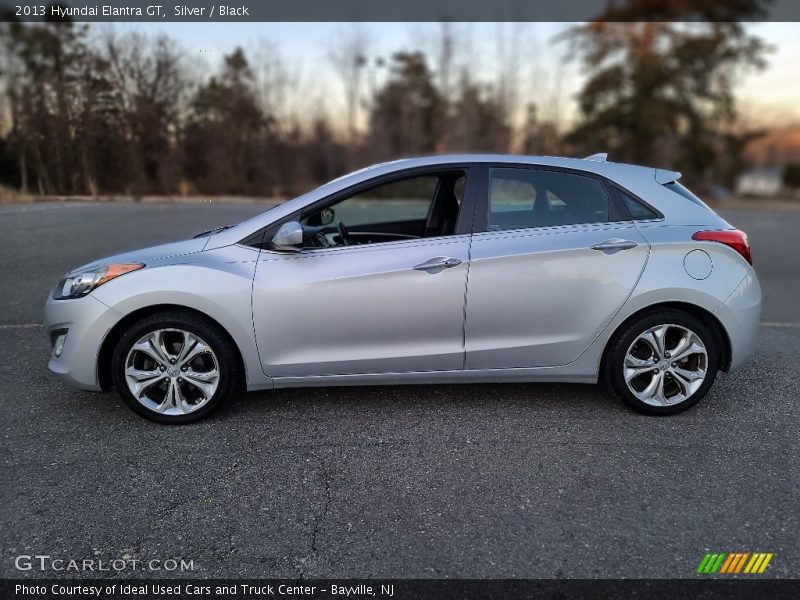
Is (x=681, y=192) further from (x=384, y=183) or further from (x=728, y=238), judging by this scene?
(x=384, y=183)

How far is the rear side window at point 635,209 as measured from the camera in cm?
383

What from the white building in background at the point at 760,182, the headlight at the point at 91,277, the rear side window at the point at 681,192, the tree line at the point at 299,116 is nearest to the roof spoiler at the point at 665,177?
the rear side window at the point at 681,192

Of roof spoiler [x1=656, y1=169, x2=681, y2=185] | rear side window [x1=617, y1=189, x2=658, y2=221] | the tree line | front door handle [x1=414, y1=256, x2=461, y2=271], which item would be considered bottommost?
front door handle [x1=414, y1=256, x2=461, y2=271]

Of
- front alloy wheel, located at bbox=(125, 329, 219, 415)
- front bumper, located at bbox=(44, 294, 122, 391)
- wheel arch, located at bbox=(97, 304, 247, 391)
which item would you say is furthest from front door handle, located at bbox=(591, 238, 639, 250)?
front bumper, located at bbox=(44, 294, 122, 391)

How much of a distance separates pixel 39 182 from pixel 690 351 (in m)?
6.27

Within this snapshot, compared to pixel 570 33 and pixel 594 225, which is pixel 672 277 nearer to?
pixel 594 225

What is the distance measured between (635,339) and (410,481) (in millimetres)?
1672

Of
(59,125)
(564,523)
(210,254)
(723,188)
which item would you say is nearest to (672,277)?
(564,523)

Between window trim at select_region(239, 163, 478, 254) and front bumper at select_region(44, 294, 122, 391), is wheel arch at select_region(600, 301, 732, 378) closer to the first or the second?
window trim at select_region(239, 163, 478, 254)

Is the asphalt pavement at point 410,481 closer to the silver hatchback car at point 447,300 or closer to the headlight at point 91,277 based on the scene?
the silver hatchback car at point 447,300

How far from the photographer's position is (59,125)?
6520 mm

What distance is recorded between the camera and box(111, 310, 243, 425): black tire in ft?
12.0

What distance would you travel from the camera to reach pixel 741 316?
12.6 feet

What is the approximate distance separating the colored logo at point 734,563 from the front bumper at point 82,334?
10.5ft
